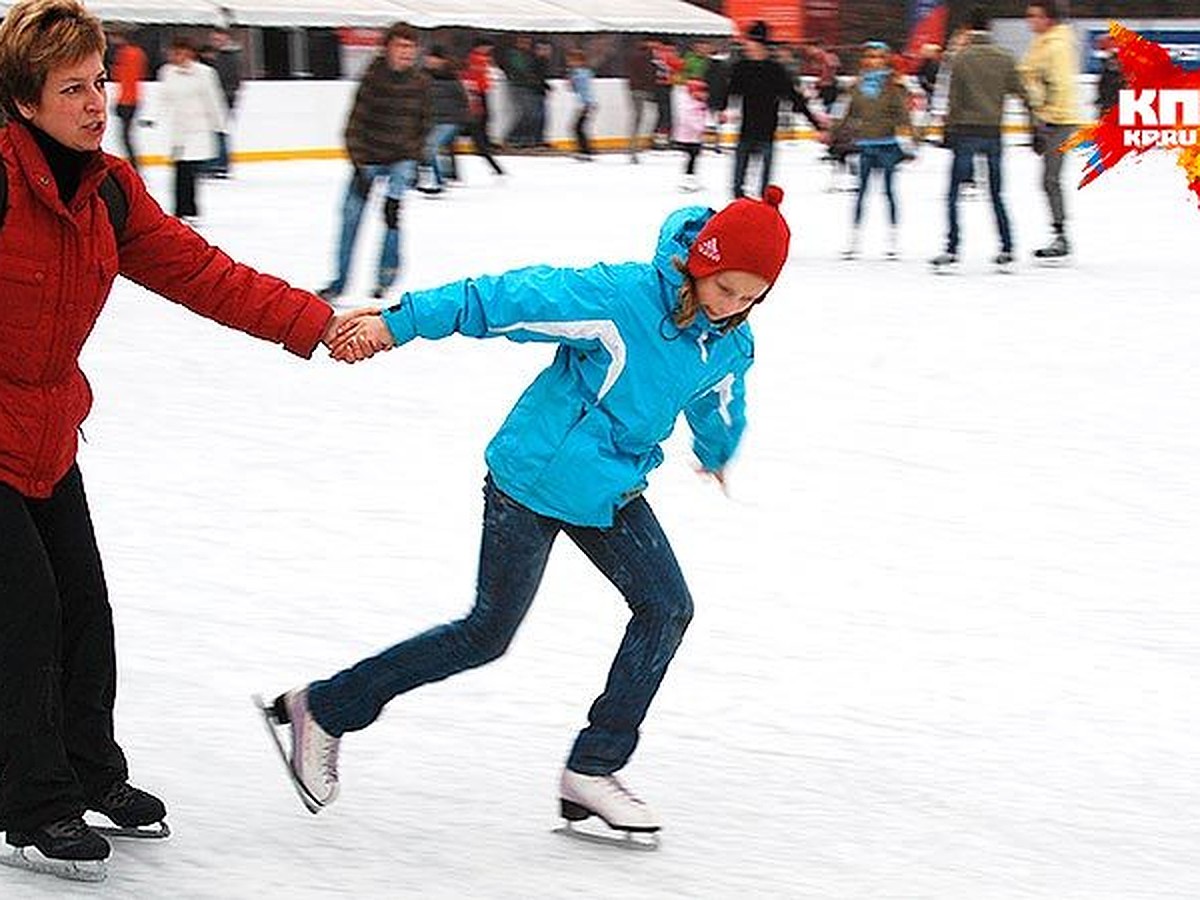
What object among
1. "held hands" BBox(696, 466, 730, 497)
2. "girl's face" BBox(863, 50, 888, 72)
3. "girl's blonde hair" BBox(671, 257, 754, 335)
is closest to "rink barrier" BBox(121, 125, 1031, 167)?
"girl's face" BBox(863, 50, 888, 72)

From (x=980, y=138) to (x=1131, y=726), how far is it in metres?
7.48

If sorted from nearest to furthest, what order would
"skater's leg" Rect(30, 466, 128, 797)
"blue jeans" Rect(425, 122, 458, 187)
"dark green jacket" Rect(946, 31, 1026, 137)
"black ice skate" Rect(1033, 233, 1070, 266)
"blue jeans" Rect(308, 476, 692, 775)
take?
1. "skater's leg" Rect(30, 466, 128, 797)
2. "blue jeans" Rect(308, 476, 692, 775)
3. "dark green jacket" Rect(946, 31, 1026, 137)
4. "black ice skate" Rect(1033, 233, 1070, 266)
5. "blue jeans" Rect(425, 122, 458, 187)

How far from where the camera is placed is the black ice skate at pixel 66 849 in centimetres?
281

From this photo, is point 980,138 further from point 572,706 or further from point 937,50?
point 937,50

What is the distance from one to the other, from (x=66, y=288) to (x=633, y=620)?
0.92m

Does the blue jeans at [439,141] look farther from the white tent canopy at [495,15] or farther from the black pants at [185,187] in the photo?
the white tent canopy at [495,15]

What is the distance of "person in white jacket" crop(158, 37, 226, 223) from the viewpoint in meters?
13.0

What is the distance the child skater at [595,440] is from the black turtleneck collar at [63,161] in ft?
1.43

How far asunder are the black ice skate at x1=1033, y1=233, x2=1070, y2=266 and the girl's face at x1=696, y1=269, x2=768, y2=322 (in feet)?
29.7

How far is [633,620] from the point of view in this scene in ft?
9.92

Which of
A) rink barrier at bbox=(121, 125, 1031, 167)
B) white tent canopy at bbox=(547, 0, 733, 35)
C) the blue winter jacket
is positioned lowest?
rink barrier at bbox=(121, 125, 1031, 167)

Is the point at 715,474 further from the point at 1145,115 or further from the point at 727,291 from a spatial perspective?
the point at 1145,115

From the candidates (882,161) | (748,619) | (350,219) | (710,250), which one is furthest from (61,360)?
(882,161)

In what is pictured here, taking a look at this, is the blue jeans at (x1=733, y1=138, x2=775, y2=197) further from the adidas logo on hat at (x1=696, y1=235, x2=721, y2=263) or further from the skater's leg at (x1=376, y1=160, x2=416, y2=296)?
the adidas logo on hat at (x1=696, y1=235, x2=721, y2=263)
